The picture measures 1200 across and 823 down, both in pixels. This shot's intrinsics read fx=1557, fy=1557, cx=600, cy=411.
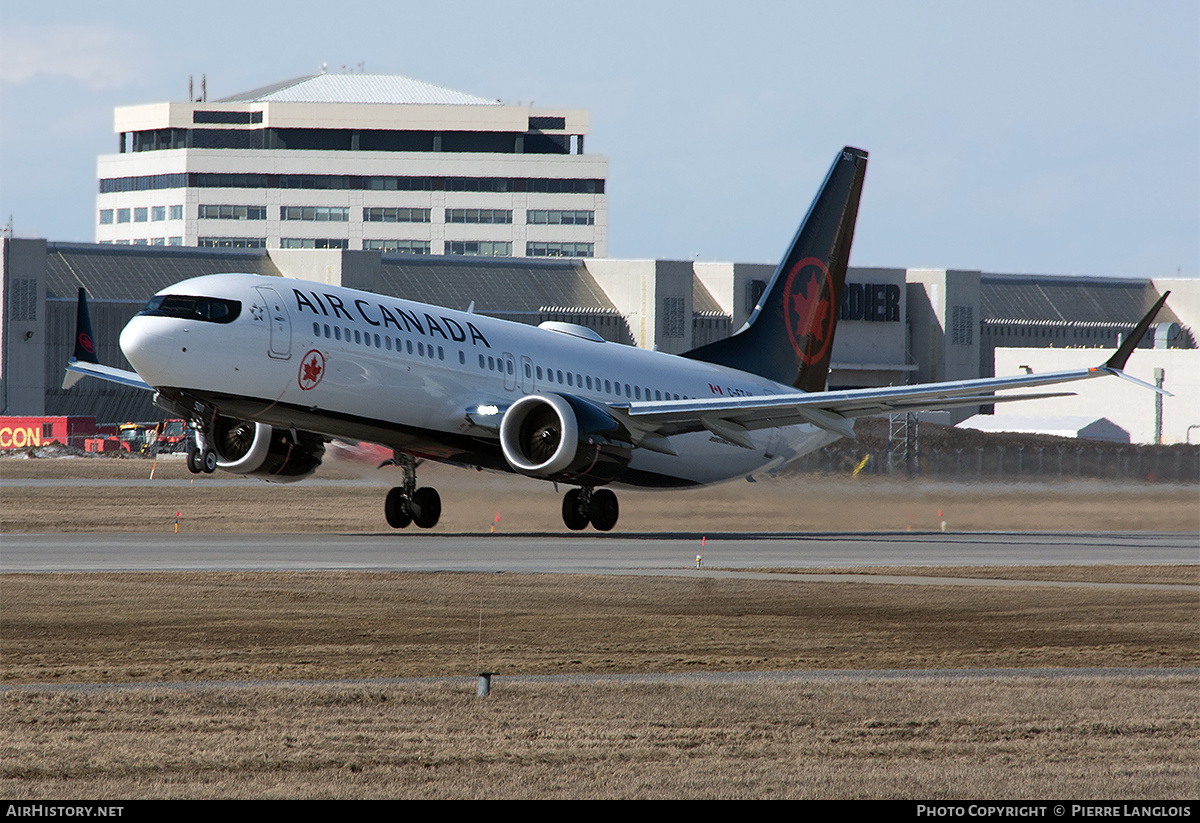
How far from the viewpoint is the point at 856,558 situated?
3625 centimetres

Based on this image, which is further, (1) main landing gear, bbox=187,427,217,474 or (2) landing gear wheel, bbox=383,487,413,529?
(2) landing gear wheel, bbox=383,487,413,529

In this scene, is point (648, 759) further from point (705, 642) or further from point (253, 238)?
point (253, 238)

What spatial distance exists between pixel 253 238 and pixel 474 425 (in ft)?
445

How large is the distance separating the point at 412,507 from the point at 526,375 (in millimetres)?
4525

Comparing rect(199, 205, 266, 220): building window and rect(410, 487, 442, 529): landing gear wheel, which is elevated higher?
rect(199, 205, 266, 220): building window

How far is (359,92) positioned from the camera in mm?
178625

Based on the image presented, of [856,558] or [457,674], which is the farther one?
[856,558]

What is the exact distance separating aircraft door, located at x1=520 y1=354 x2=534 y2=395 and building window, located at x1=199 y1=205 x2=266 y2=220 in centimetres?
13293

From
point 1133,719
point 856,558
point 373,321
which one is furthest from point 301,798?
point 856,558

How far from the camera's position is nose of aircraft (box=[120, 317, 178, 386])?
31281mm

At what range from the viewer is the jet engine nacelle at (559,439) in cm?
3581

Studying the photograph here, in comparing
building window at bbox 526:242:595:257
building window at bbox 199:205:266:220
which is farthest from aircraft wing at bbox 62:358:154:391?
building window at bbox 526:242:595:257

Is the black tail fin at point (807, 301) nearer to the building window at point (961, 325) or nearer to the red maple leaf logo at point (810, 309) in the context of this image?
the red maple leaf logo at point (810, 309)

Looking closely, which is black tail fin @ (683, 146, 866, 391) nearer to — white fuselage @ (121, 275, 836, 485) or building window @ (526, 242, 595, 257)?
white fuselage @ (121, 275, 836, 485)
